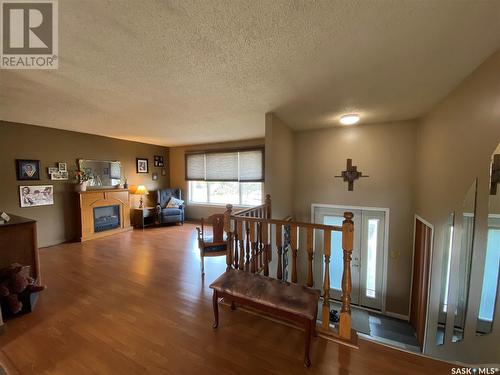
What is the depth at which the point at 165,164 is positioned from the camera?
21.9 feet

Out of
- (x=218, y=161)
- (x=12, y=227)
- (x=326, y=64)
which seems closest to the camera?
(x=326, y=64)

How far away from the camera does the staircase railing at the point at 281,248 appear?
1704mm

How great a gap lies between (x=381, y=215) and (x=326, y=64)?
126 inches

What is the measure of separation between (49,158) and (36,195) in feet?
2.55

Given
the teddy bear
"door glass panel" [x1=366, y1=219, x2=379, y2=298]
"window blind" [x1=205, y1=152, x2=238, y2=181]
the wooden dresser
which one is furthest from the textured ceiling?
"window blind" [x1=205, y1=152, x2=238, y2=181]

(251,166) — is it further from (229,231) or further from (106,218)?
(106,218)

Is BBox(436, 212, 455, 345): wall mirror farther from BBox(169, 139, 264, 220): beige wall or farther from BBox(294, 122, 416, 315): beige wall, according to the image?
BBox(169, 139, 264, 220): beige wall

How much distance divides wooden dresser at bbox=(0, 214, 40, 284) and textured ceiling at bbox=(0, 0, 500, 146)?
5.04ft

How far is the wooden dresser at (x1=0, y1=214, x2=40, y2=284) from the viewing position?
2.18m

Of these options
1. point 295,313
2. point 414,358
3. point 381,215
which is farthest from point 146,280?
point 381,215

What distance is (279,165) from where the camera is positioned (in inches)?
137

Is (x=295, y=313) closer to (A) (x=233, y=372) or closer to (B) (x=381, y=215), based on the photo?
(A) (x=233, y=372)

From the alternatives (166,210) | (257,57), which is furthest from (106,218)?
(257,57)

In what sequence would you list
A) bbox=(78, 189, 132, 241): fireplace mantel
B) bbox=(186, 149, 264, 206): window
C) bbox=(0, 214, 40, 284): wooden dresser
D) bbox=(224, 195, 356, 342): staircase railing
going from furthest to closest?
bbox=(186, 149, 264, 206): window
bbox=(78, 189, 132, 241): fireplace mantel
bbox=(0, 214, 40, 284): wooden dresser
bbox=(224, 195, 356, 342): staircase railing
